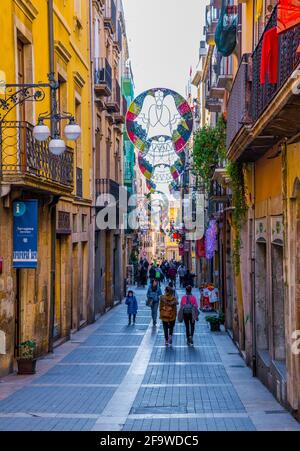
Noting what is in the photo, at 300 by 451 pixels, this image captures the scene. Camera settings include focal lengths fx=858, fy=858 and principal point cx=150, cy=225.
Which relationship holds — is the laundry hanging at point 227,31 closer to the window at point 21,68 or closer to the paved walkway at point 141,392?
the window at point 21,68

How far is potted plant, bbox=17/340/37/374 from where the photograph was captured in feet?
55.4

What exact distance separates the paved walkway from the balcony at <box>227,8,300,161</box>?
4.12 m

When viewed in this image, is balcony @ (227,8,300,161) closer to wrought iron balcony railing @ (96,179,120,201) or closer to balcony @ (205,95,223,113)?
balcony @ (205,95,223,113)

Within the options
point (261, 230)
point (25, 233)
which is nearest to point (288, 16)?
point (261, 230)

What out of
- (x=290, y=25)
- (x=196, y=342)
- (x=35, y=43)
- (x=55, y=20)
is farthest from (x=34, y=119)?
(x=290, y=25)

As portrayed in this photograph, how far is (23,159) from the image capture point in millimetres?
15836

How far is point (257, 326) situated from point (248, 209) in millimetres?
2702

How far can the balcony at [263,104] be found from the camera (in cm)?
934

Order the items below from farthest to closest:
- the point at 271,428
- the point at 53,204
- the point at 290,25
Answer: the point at 53,204, the point at 271,428, the point at 290,25

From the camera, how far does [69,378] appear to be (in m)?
16.8

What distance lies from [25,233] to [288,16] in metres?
9.54

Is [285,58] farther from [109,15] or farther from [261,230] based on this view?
[109,15]

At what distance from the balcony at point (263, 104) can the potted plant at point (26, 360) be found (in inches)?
217
